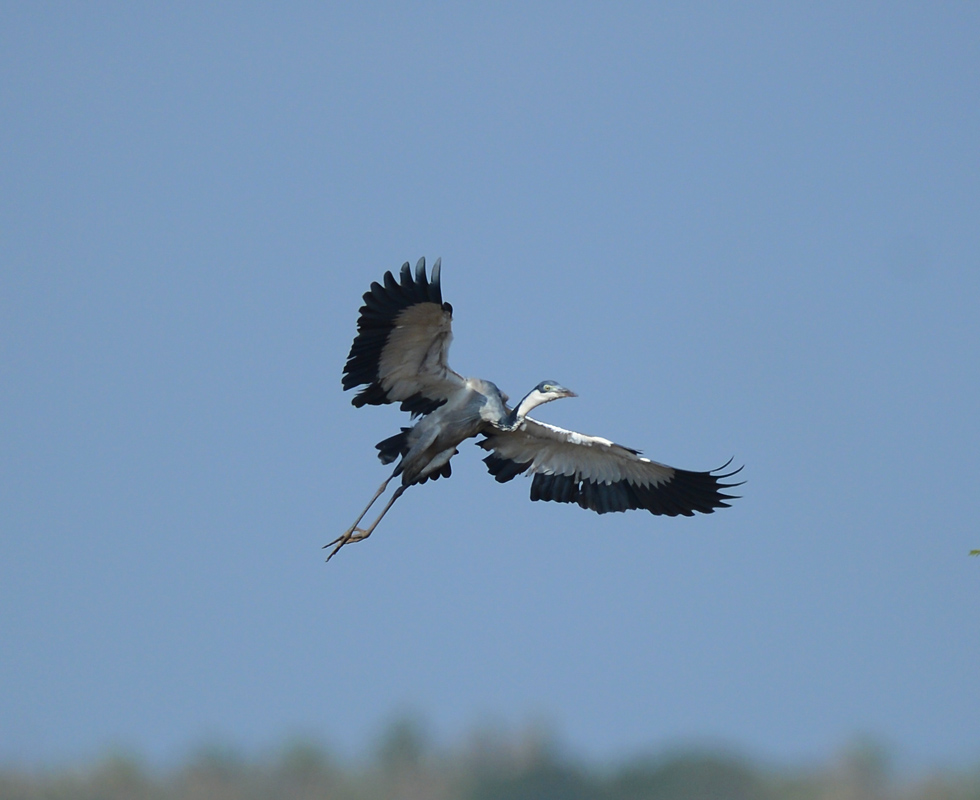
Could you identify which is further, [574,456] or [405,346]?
[574,456]

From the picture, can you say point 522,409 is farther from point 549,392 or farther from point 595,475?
point 595,475

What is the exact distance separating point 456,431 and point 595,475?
69.1 inches

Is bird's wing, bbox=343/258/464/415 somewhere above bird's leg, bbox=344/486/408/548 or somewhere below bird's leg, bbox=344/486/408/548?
above

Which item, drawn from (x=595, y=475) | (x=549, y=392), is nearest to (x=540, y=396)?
(x=549, y=392)

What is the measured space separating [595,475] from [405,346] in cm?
266

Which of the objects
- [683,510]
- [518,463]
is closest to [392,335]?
[518,463]

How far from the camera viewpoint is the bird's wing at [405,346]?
1336cm

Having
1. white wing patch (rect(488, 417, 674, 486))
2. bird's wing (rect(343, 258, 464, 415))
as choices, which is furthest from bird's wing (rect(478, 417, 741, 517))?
bird's wing (rect(343, 258, 464, 415))

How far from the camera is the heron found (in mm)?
13594

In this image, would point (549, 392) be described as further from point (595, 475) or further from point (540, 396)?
point (595, 475)

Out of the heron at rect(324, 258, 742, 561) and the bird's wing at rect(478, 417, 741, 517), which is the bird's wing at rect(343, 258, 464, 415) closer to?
the heron at rect(324, 258, 742, 561)

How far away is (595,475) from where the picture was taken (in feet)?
50.9

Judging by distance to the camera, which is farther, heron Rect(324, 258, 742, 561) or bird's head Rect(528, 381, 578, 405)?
bird's head Rect(528, 381, 578, 405)

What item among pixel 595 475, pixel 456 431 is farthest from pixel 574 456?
pixel 456 431
